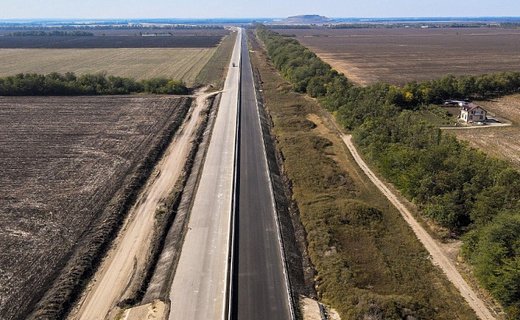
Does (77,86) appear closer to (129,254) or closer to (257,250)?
(129,254)

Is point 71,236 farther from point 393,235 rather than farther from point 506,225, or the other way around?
point 506,225

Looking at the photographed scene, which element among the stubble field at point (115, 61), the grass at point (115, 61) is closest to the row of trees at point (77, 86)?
the stubble field at point (115, 61)

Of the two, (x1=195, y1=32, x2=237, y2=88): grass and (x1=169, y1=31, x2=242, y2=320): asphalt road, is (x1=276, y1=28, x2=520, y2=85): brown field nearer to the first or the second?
(x1=195, y1=32, x2=237, y2=88): grass

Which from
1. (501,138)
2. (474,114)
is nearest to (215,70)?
(474,114)

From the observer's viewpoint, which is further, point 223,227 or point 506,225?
point 223,227

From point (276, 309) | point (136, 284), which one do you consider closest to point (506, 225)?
point (276, 309)

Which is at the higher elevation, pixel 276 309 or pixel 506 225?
pixel 506 225
